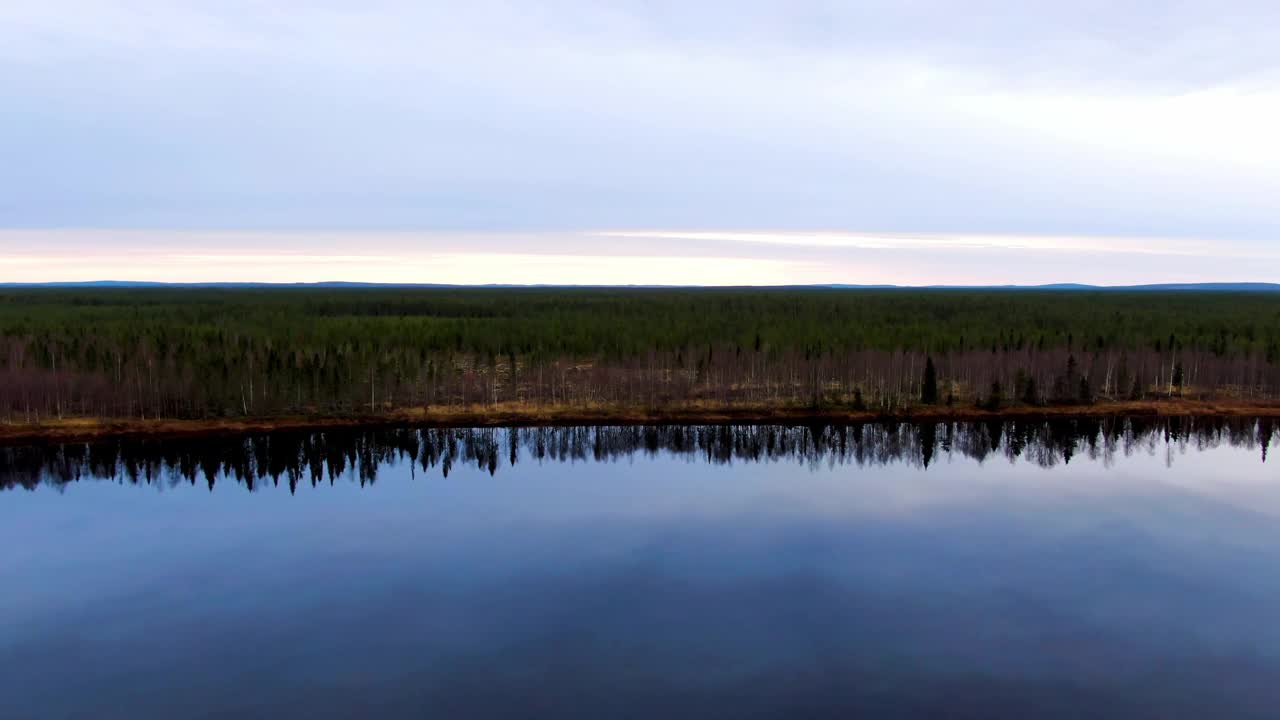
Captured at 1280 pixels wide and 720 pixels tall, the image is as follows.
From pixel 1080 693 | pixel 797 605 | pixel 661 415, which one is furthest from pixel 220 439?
pixel 1080 693

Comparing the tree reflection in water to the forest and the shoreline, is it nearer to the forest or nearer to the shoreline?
the shoreline

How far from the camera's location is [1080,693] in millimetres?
18172

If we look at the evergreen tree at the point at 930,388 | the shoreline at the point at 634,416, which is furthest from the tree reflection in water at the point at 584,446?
the evergreen tree at the point at 930,388

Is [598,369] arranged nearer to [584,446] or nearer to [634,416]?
[634,416]

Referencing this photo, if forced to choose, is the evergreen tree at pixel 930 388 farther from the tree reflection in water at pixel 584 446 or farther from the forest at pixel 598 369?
the tree reflection in water at pixel 584 446

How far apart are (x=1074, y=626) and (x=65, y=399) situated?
55.8 metres

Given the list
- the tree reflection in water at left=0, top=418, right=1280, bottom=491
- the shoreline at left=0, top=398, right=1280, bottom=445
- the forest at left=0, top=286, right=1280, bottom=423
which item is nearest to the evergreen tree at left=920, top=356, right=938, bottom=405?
the forest at left=0, top=286, right=1280, bottom=423

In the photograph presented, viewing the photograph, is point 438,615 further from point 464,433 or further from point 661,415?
point 661,415

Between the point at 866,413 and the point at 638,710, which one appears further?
the point at 866,413

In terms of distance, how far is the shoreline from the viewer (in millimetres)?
46531

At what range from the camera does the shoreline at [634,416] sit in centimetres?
4653

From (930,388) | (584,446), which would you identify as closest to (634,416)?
(584,446)

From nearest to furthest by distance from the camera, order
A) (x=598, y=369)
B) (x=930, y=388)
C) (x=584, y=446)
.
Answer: (x=584, y=446) < (x=930, y=388) < (x=598, y=369)

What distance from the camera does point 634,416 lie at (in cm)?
5153
